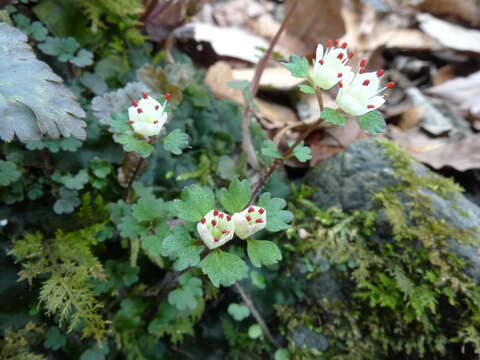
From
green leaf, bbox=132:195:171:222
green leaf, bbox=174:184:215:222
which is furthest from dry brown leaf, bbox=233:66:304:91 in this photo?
green leaf, bbox=174:184:215:222

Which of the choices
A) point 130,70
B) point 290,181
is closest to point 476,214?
point 290,181

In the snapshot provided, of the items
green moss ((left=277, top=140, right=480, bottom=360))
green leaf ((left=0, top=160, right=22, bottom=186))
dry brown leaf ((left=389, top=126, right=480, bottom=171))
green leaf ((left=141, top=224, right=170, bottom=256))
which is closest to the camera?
green leaf ((left=141, top=224, right=170, bottom=256))

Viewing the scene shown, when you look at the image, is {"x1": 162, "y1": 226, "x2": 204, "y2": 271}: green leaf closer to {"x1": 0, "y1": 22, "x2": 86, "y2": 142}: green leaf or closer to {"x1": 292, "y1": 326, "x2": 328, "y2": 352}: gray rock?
{"x1": 0, "y1": 22, "x2": 86, "y2": 142}: green leaf

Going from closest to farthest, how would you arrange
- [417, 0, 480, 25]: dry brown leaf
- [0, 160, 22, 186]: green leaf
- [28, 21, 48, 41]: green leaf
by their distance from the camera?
1. [0, 160, 22, 186]: green leaf
2. [28, 21, 48, 41]: green leaf
3. [417, 0, 480, 25]: dry brown leaf

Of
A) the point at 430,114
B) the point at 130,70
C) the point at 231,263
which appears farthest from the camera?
the point at 430,114

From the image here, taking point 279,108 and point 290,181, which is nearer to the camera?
point 290,181

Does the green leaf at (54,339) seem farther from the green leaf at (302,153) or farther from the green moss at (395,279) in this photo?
the green leaf at (302,153)

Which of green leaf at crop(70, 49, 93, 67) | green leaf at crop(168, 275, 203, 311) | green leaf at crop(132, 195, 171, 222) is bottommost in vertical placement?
green leaf at crop(168, 275, 203, 311)

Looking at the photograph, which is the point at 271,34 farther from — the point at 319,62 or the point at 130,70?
the point at 319,62
